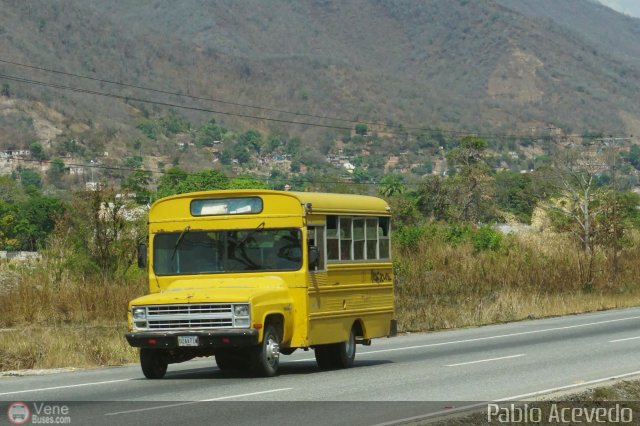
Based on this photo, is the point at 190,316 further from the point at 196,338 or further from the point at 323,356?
the point at 323,356

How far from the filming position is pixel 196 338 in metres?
16.9

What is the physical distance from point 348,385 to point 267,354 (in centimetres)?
139

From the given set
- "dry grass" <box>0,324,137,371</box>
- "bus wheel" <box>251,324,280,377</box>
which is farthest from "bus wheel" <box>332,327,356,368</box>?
"dry grass" <box>0,324,137,371</box>

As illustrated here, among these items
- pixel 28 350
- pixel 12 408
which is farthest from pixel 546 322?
pixel 12 408

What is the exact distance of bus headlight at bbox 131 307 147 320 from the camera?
17359 mm

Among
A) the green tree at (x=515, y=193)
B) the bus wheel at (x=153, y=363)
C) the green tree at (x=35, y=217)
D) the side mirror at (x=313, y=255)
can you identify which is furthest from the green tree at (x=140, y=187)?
the side mirror at (x=313, y=255)

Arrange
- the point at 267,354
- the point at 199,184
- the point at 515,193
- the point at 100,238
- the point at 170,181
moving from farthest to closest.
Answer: the point at 515,193 → the point at 170,181 → the point at 199,184 → the point at 100,238 → the point at 267,354

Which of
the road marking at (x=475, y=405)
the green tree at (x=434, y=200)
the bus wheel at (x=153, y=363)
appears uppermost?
the road marking at (x=475, y=405)

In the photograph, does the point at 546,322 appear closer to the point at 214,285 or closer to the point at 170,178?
the point at 214,285

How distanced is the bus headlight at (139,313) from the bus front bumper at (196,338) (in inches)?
9.4

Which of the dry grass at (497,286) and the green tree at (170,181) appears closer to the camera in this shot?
the dry grass at (497,286)

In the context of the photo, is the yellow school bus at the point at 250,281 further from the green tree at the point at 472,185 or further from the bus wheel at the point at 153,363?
the green tree at the point at 472,185

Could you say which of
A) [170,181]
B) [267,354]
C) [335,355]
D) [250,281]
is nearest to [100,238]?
[335,355]

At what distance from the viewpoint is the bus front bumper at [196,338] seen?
16781 mm
